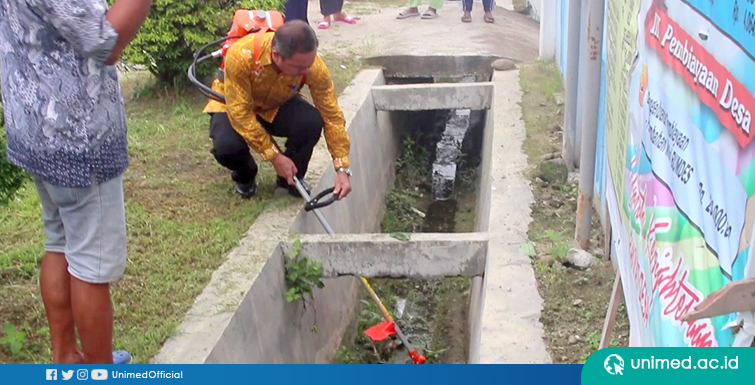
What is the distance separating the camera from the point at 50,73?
2424mm

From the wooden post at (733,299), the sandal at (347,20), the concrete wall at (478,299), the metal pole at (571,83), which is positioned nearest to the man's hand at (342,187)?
the concrete wall at (478,299)

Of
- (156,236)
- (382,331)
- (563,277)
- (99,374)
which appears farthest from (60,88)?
(382,331)

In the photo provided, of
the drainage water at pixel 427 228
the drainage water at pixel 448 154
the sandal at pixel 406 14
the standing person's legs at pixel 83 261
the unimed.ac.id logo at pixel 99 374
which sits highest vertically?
the standing person's legs at pixel 83 261

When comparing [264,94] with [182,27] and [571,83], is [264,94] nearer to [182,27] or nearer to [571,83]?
[571,83]

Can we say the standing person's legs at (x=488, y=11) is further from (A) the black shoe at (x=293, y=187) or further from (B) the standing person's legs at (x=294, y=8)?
(A) the black shoe at (x=293, y=187)

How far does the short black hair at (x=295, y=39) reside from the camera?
3994mm

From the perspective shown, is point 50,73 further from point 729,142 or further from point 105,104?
point 729,142

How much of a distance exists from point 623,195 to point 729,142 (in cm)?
107

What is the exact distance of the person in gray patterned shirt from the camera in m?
2.36

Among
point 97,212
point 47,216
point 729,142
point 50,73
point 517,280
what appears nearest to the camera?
point 729,142

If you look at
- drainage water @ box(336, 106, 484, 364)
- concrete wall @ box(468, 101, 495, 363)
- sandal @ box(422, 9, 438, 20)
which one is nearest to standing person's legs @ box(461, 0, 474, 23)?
sandal @ box(422, 9, 438, 20)

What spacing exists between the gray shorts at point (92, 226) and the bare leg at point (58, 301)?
0.13 meters

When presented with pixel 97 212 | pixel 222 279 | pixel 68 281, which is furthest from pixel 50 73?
pixel 222 279

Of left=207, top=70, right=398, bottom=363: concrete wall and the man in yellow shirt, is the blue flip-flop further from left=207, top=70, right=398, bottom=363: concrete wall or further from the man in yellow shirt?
the man in yellow shirt
